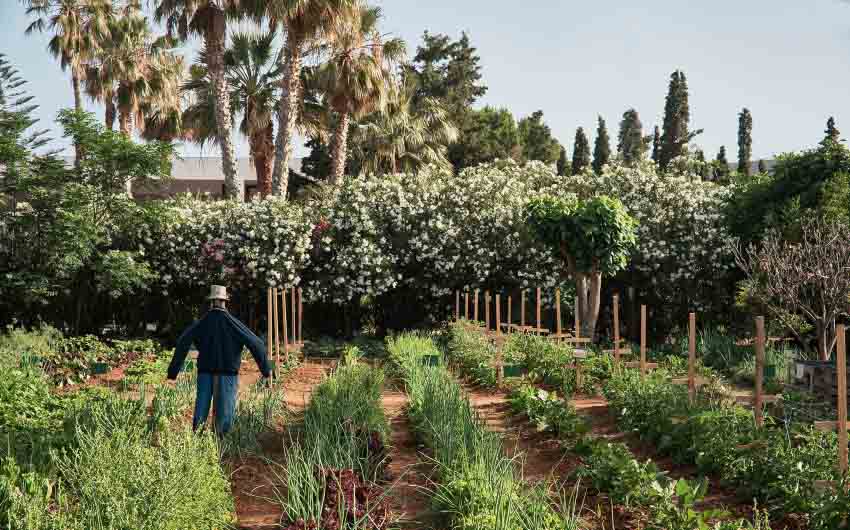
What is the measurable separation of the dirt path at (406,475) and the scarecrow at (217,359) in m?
1.38

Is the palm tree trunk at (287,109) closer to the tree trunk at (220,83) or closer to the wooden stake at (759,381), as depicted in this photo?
the tree trunk at (220,83)

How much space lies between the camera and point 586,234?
17141mm

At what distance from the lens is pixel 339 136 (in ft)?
79.8

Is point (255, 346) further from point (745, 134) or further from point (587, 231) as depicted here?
point (745, 134)

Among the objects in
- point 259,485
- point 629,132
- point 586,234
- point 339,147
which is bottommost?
point 259,485

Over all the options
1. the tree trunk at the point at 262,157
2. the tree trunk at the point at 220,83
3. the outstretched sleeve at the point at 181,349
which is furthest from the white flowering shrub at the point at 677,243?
the outstretched sleeve at the point at 181,349

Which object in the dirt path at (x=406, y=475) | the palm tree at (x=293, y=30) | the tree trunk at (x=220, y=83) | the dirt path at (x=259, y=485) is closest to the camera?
the dirt path at (x=406, y=475)

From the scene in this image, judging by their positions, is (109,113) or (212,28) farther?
(109,113)

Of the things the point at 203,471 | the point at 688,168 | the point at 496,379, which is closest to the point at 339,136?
the point at 688,168

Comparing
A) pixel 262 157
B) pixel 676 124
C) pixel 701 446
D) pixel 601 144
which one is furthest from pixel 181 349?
pixel 601 144

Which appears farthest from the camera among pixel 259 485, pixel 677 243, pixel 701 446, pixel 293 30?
pixel 293 30

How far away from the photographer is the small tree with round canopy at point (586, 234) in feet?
56.7

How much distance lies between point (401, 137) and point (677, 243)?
462 inches

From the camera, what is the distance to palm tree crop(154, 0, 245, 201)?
827 inches
